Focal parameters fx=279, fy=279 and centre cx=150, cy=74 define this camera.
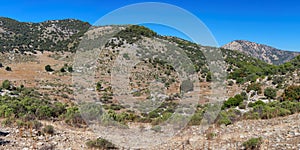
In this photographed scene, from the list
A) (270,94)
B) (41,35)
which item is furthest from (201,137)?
(41,35)

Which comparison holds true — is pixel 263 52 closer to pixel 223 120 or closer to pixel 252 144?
pixel 223 120

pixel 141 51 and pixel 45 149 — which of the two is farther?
pixel 141 51

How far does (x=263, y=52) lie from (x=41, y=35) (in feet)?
411

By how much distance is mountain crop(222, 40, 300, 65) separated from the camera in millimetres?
149500

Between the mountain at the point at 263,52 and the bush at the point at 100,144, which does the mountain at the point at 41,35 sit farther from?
the mountain at the point at 263,52

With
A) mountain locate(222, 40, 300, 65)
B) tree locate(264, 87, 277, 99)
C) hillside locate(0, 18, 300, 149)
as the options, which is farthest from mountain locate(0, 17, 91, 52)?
mountain locate(222, 40, 300, 65)

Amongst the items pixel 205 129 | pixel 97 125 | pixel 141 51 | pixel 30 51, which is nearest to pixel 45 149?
pixel 97 125

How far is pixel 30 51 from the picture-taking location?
2547 inches

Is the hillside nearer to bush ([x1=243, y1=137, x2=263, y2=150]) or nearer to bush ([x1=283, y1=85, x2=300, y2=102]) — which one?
bush ([x1=283, y1=85, x2=300, y2=102])

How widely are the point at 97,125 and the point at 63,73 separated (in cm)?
3333

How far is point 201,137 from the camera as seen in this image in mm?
12016

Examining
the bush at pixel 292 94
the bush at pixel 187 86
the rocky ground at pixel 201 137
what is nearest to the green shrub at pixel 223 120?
the rocky ground at pixel 201 137

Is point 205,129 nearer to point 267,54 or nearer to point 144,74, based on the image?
point 144,74

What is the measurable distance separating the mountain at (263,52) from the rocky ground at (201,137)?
5722 inches
